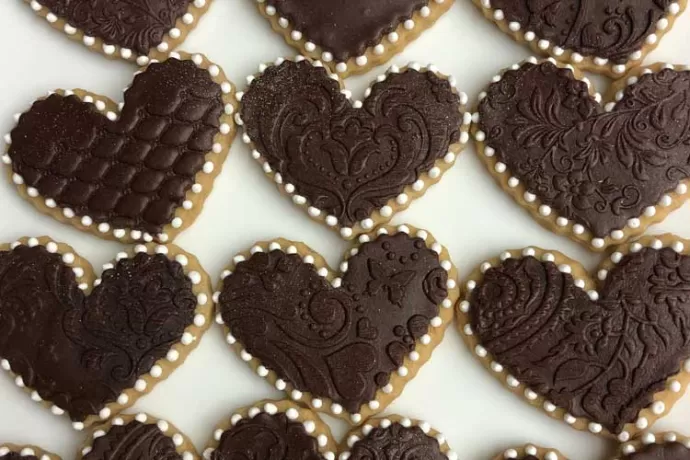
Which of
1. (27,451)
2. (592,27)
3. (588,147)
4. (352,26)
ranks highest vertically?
(592,27)

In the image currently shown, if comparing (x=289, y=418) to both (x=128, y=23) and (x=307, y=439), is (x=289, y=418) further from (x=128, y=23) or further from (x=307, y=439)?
(x=128, y=23)

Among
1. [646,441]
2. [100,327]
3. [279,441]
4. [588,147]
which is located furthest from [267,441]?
[588,147]

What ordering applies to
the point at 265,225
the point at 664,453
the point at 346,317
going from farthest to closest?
the point at 265,225, the point at 346,317, the point at 664,453

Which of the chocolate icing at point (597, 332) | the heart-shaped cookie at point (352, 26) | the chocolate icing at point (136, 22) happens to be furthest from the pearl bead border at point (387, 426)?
the chocolate icing at point (136, 22)

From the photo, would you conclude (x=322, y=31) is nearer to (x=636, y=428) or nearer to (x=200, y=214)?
(x=200, y=214)

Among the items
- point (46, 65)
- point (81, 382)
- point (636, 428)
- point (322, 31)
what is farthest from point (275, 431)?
point (46, 65)

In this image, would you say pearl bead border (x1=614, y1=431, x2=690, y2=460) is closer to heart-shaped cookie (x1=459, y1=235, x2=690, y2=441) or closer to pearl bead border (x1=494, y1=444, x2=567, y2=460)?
heart-shaped cookie (x1=459, y1=235, x2=690, y2=441)
